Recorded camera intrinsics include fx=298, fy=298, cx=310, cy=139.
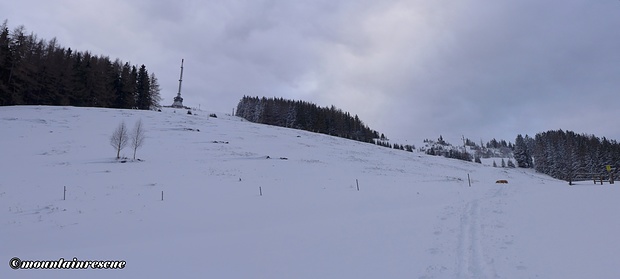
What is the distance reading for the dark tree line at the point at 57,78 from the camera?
1973 inches

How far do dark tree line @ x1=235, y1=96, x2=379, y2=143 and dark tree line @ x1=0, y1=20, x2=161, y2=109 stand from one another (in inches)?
1644

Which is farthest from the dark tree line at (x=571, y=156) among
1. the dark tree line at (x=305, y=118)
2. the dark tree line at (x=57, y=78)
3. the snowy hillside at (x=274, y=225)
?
the dark tree line at (x=57, y=78)

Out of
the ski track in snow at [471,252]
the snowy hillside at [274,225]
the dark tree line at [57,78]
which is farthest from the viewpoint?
the dark tree line at [57,78]

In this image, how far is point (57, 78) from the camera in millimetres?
57594

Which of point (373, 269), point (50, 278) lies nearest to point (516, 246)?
point (373, 269)

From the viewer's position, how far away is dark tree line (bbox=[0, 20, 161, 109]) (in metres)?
50.1

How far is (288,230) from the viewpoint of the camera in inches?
476

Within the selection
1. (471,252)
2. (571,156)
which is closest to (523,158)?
(571,156)

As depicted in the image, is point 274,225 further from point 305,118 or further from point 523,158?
point 523,158

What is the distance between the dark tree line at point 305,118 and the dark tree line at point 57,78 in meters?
41.8

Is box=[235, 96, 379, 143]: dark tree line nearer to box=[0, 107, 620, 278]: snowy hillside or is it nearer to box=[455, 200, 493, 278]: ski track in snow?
box=[0, 107, 620, 278]: snowy hillside

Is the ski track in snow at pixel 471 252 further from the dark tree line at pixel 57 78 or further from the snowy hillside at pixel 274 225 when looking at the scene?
the dark tree line at pixel 57 78

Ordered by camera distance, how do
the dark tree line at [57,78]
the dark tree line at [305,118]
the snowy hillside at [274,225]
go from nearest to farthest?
the snowy hillside at [274,225]
the dark tree line at [57,78]
the dark tree line at [305,118]

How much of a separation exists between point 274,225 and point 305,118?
96.4 metres
